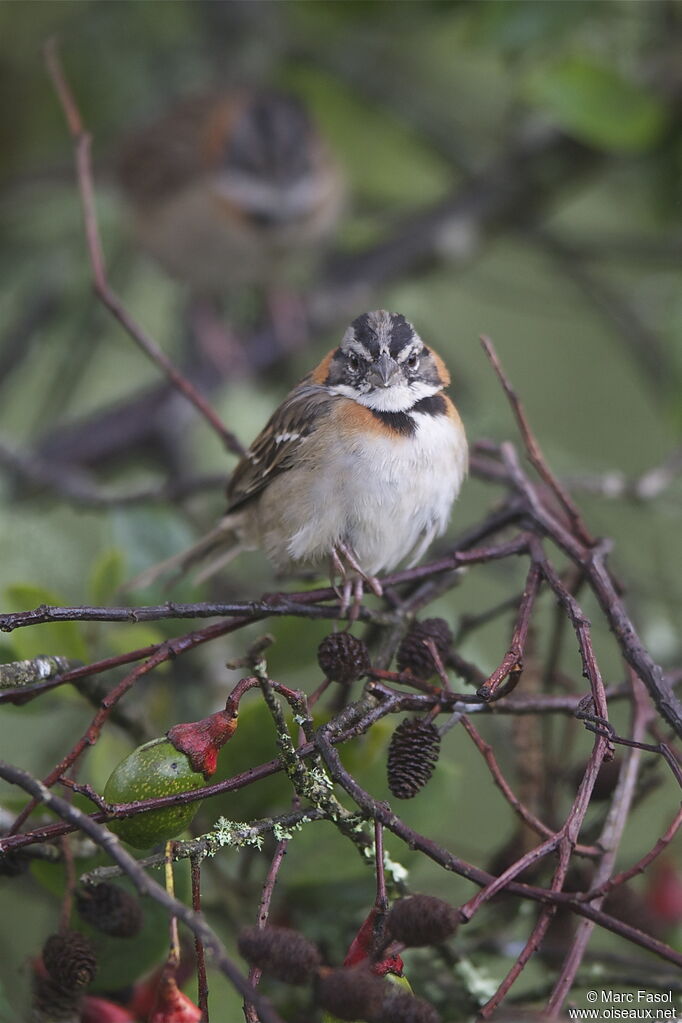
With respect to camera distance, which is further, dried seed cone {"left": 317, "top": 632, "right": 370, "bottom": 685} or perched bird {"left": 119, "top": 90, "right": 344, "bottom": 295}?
perched bird {"left": 119, "top": 90, "right": 344, "bottom": 295}

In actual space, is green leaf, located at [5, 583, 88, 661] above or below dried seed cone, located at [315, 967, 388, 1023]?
above

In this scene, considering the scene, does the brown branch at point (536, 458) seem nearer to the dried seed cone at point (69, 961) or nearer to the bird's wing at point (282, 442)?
the bird's wing at point (282, 442)

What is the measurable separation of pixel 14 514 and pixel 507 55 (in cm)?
187

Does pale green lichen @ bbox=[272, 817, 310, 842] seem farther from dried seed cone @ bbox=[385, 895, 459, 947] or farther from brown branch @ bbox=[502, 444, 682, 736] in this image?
brown branch @ bbox=[502, 444, 682, 736]

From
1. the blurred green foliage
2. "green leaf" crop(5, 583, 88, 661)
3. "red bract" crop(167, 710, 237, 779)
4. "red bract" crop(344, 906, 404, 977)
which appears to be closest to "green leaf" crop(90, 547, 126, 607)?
the blurred green foliage

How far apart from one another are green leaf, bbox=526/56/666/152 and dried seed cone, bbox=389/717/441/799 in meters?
2.24

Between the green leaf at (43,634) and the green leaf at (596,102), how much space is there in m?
2.08

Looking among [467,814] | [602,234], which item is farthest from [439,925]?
[602,234]

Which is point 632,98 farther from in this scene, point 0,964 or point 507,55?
point 0,964

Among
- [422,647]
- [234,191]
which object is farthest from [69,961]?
[234,191]

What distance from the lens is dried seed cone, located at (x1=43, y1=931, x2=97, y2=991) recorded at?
4.94 feet

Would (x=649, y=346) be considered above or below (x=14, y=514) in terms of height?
above

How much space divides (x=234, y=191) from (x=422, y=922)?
15.3 feet

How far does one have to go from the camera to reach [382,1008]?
4.01ft
